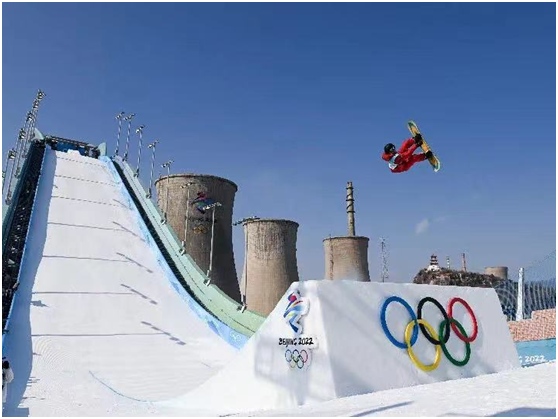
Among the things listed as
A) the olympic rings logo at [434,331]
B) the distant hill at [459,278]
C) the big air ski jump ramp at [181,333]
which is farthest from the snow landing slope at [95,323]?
the distant hill at [459,278]

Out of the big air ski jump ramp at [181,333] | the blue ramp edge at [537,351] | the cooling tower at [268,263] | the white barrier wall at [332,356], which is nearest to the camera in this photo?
the white barrier wall at [332,356]

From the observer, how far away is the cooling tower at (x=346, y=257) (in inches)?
2046

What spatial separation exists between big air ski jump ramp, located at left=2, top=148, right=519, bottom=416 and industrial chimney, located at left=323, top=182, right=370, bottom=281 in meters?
31.3

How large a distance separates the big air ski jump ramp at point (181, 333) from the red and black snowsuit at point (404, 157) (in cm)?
315

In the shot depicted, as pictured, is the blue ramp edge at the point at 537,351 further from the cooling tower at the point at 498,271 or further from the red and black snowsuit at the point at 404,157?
→ the cooling tower at the point at 498,271

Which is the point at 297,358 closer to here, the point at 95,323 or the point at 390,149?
the point at 390,149

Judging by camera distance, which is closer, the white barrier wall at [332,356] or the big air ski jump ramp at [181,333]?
the white barrier wall at [332,356]

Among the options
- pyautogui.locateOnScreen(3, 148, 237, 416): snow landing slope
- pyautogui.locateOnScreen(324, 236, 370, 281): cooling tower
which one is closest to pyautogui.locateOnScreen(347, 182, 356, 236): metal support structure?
pyautogui.locateOnScreen(324, 236, 370, 281): cooling tower

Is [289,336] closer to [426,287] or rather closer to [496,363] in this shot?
[426,287]

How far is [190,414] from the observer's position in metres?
9.12

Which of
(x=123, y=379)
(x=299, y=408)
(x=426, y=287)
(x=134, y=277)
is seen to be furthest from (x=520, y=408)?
(x=134, y=277)

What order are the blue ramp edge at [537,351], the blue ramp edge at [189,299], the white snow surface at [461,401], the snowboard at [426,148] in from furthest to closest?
the blue ramp edge at [189,299] → the blue ramp edge at [537,351] → the snowboard at [426,148] → the white snow surface at [461,401]

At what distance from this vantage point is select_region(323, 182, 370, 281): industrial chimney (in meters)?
51.9

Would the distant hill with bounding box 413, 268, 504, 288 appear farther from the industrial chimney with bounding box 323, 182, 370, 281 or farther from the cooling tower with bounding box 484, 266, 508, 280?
the industrial chimney with bounding box 323, 182, 370, 281
